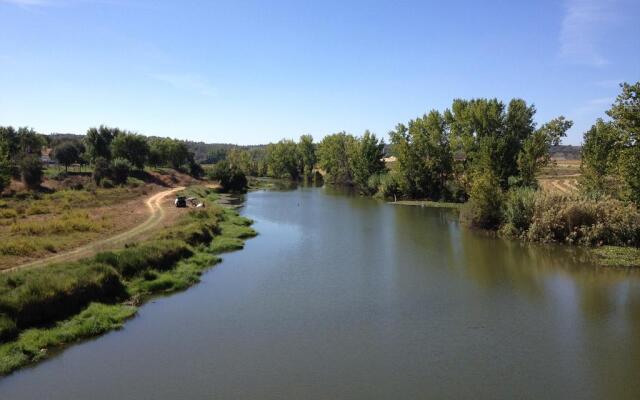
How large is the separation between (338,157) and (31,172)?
192ft

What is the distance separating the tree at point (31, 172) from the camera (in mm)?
62188

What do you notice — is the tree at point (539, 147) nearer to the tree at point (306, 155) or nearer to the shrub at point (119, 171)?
the shrub at point (119, 171)

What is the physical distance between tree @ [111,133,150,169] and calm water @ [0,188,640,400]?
64.1 meters

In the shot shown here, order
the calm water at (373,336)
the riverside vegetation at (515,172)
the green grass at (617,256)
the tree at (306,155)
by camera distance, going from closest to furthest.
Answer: the calm water at (373,336) → the green grass at (617,256) → the riverside vegetation at (515,172) → the tree at (306,155)

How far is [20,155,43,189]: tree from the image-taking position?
62.2m

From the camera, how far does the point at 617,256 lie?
30141mm

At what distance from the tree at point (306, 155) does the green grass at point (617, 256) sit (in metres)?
95.5

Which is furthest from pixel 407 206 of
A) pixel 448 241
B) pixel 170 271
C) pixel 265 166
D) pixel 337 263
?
pixel 265 166

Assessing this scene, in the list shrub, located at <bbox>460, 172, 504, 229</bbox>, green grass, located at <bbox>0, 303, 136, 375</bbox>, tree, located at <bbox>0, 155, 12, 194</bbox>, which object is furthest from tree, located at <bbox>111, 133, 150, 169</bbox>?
green grass, located at <bbox>0, 303, 136, 375</bbox>

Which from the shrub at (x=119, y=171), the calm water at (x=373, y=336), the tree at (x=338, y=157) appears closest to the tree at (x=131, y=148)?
the shrub at (x=119, y=171)

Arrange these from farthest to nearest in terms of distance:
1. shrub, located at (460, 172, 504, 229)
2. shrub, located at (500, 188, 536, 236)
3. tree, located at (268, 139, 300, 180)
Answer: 1. tree, located at (268, 139, 300, 180)
2. shrub, located at (460, 172, 504, 229)
3. shrub, located at (500, 188, 536, 236)

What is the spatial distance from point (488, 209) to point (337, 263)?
17.9 meters

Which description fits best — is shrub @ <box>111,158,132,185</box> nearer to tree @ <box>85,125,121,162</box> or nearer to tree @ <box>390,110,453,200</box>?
tree @ <box>85,125,121,162</box>

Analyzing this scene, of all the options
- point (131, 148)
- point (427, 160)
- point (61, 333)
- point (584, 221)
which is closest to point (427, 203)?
point (427, 160)
